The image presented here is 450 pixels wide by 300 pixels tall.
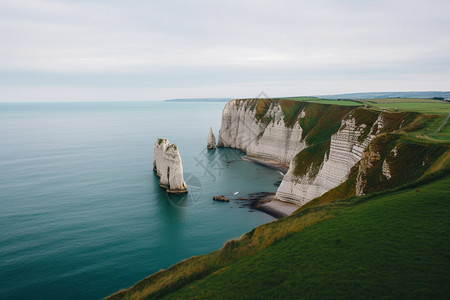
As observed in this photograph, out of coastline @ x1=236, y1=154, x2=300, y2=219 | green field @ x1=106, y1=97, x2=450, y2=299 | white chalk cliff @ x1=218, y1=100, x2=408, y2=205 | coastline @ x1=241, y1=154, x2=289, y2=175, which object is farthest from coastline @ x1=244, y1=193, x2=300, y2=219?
coastline @ x1=241, y1=154, x2=289, y2=175

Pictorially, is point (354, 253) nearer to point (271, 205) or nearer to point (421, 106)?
point (271, 205)

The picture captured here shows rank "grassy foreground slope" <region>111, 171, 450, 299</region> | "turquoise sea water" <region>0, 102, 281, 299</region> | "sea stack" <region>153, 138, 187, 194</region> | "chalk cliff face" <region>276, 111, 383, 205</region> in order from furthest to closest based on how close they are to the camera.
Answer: "sea stack" <region>153, 138, 187, 194</region>, "chalk cliff face" <region>276, 111, 383, 205</region>, "turquoise sea water" <region>0, 102, 281, 299</region>, "grassy foreground slope" <region>111, 171, 450, 299</region>

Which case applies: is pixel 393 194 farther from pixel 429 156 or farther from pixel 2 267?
pixel 2 267

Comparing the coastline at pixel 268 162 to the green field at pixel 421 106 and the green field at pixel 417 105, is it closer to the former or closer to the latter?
the green field at pixel 417 105

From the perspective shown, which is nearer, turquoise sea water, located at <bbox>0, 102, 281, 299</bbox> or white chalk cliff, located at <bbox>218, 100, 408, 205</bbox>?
turquoise sea water, located at <bbox>0, 102, 281, 299</bbox>

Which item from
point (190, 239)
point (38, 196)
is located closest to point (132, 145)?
point (38, 196)

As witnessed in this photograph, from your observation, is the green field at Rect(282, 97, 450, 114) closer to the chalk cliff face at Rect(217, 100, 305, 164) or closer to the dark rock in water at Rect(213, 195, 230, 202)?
the chalk cliff face at Rect(217, 100, 305, 164)

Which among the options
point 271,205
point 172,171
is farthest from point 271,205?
point 172,171
